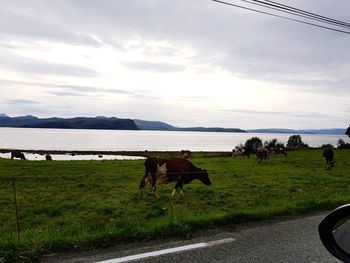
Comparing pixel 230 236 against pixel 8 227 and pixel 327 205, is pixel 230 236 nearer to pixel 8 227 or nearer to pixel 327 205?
pixel 327 205

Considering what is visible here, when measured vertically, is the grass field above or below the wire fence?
above

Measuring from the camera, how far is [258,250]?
622 cm

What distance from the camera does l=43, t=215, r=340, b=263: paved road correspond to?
18.9 feet

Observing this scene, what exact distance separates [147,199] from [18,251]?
346 inches

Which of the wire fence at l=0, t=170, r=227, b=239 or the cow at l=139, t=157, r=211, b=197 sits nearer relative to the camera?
the wire fence at l=0, t=170, r=227, b=239

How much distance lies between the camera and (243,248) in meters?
6.33

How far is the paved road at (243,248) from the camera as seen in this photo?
5.77 metres

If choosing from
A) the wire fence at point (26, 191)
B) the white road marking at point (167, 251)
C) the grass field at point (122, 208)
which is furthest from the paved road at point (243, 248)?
the wire fence at point (26, 191)

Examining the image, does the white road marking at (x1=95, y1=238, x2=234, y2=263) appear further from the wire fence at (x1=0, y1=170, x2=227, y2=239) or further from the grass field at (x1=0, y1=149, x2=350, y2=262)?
the wire fence at (x1=0, y1=170, x2=227, y2=239)

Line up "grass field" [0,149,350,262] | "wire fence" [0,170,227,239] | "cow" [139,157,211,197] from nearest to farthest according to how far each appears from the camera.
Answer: "grass field" [0,149,350,262]
"wire fence" [0,170,227,239]
"cow" [139,157,211,197]

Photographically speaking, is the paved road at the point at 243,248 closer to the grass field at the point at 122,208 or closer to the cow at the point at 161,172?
the grass field at the point at 122,208

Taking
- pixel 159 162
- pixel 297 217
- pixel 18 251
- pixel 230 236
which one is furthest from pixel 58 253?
pixel 159 162

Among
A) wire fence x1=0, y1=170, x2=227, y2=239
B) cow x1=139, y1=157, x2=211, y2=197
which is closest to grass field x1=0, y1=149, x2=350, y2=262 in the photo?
wire fence x1=0, y1=170, x2=227, y2=239

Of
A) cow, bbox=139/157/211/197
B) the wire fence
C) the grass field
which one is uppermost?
cow, bbox=139/157/211/197
